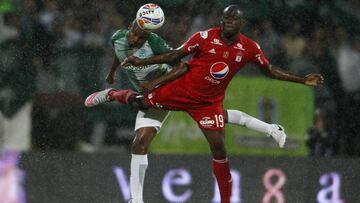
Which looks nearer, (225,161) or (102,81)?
(225,161)

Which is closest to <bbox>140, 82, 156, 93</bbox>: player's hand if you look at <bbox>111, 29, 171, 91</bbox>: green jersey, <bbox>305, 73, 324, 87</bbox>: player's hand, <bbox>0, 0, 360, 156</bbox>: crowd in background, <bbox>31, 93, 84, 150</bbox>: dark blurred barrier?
<bbox>111, 29, 171, 91</bbox>: green jersey

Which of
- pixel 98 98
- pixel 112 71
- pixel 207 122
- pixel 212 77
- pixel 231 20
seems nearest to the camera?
pixel 231 20

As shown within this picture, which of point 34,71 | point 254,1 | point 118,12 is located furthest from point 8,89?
point 254,1

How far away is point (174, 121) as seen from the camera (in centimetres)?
1448

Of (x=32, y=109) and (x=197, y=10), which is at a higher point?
(x=197, y=10)

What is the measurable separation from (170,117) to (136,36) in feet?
6.23

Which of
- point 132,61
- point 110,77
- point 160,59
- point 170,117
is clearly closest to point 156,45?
point 160,59

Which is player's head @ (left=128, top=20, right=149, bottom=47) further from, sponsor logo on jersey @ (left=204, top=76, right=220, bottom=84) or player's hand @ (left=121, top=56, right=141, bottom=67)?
sponsor logo on jersey @ (left=204, top=76, right=220, bottom=84)

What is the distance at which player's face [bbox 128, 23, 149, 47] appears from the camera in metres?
12.7

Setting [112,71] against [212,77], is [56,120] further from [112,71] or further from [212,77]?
[212,77]

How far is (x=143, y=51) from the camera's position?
12.8 m

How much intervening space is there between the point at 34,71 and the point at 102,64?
27.6 inches

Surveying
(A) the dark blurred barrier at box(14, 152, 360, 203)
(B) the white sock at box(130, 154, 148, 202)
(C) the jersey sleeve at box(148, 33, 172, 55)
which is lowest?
(A) the dark blurred barrier at box(14, 152, 360, 203)

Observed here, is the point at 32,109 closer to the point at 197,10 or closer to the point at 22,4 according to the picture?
the point at 22,4
